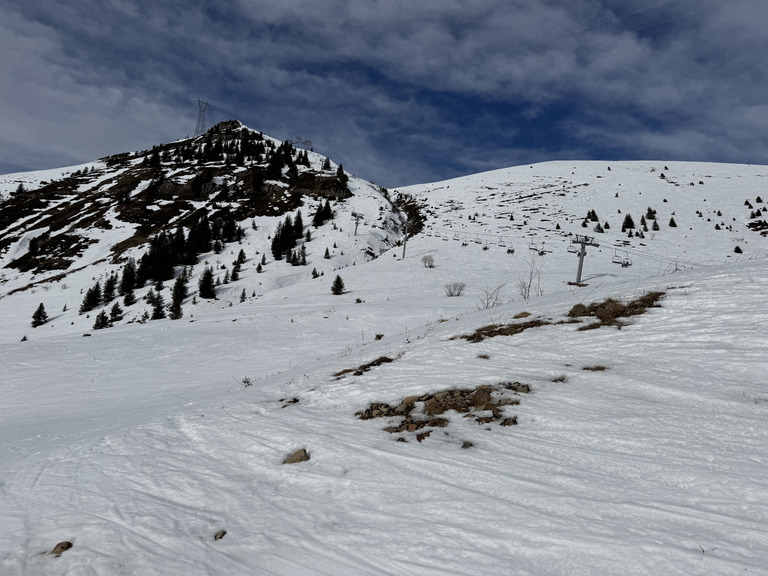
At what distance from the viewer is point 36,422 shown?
553cm

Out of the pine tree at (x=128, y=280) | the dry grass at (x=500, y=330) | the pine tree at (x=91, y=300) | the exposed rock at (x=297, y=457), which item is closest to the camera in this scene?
the exposed rock at (x=297, y=457)

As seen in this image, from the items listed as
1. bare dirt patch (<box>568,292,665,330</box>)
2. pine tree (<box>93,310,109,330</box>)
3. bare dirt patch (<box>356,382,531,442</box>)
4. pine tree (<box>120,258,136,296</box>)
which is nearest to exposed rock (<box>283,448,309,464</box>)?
bare dirt patch (<box>356,382,531,442</box>)

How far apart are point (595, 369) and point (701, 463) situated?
204cm

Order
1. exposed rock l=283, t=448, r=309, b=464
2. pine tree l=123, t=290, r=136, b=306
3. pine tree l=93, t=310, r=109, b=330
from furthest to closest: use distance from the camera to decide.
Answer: pine tree l=123, t=290, r=136, b=306, pine tree l=93, t=310, r=109, b=330, exposed rock l=283, t=448, r=309, b=464

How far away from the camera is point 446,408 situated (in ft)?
13.7

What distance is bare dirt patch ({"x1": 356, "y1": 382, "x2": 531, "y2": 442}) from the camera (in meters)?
3.85

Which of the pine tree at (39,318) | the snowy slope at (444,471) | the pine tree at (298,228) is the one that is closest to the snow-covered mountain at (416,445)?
the snowy slope at (444,471)

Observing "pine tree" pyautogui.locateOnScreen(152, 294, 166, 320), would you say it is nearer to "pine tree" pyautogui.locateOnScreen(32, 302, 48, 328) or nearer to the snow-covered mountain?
"pine tree" pyautogui.locateOnScreen(32, 302, 48, 328)

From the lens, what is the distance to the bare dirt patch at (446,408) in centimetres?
385

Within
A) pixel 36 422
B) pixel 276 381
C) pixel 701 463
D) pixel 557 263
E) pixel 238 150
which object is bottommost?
pixel 36 422

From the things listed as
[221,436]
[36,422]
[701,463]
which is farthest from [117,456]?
[701,463]

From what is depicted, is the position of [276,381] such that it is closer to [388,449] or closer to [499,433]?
[388,449]

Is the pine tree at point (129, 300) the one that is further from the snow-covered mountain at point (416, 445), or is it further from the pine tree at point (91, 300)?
the snow-covered mountain at point (416, 445)

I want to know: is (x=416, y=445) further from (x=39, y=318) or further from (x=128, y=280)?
(x=128, y=280)
